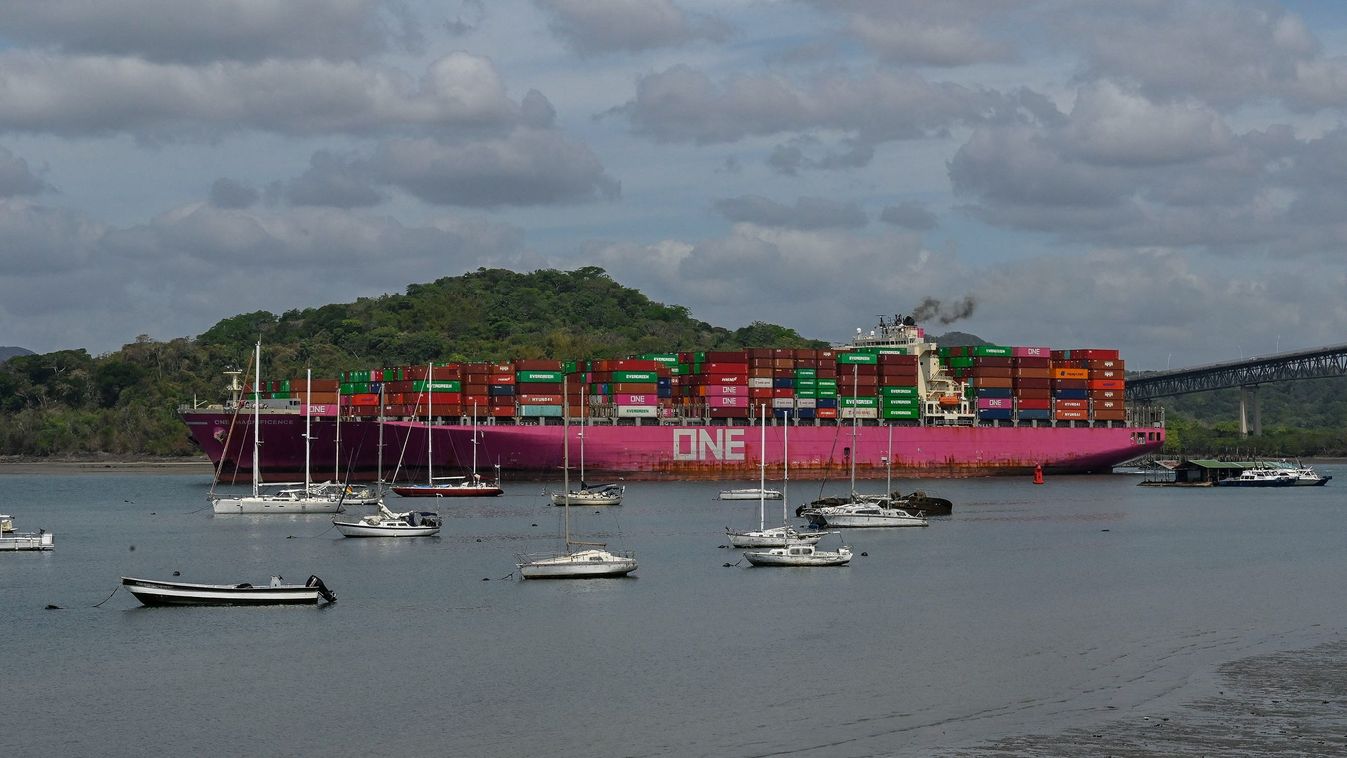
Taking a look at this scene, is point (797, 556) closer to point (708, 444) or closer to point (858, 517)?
point (858, 517)

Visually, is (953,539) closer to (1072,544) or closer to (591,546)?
(1072,544)

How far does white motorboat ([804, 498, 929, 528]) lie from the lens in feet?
230

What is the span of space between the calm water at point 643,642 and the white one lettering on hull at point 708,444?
4347 cm

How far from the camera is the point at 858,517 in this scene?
7050 cm

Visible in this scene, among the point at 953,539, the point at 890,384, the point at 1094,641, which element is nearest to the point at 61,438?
the point at 890,384

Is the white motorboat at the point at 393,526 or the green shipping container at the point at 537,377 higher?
the green shipping container at the point at 537,377

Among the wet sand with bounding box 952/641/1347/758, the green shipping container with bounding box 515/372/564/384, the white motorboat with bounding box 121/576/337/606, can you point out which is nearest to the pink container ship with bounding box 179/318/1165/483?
the green shipping container with bounding box 515/372/564/384

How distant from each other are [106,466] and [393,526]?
347 feet

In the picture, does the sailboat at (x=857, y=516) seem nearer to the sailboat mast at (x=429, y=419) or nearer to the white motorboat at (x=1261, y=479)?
the sailboat mast at (x=429, y=419)

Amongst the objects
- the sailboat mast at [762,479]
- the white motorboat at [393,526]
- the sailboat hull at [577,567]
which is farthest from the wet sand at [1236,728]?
the white motorboat at [393,526]

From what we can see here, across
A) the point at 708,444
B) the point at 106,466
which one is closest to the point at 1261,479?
the point at 708,444

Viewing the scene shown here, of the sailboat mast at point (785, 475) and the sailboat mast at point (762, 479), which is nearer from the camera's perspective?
the sailboat mast at point (762, 479)

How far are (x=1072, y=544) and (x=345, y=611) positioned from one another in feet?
110

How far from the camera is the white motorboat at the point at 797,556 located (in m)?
54.2
